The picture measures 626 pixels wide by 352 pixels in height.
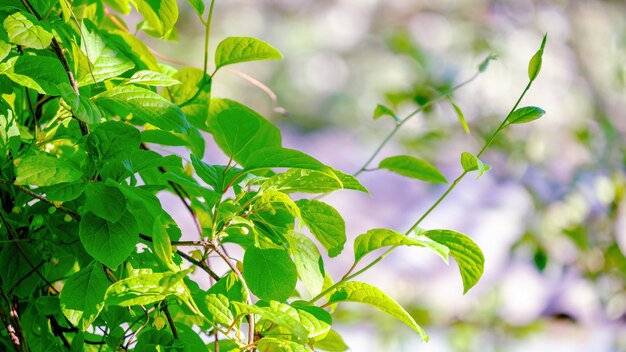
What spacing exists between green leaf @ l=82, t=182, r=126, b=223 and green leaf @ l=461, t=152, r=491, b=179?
0.58ft

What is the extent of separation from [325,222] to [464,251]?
77 millimetres

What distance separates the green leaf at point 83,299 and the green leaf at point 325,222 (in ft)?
0.36

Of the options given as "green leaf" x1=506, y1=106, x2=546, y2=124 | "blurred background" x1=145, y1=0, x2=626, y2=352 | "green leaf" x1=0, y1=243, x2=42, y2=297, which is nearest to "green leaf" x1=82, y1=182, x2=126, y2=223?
"green leaf" x1=0, y1=243, x2=42, y2=297

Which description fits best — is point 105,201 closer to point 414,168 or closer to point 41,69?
point 41,69

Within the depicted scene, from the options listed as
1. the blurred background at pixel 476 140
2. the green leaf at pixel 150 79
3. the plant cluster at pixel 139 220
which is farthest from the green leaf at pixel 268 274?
the blurred background at pixel 476 140

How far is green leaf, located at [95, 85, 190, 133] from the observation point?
37 cm

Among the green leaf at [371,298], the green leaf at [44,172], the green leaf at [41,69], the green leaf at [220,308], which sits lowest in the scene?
the green leaf at [220,308]

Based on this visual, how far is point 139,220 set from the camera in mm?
376

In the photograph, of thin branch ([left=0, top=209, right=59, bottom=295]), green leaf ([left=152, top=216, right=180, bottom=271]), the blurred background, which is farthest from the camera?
the blurred background

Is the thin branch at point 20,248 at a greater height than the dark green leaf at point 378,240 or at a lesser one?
lesser

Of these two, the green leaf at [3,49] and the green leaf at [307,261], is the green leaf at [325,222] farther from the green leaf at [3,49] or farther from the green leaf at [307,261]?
the green leaf at [3,49]

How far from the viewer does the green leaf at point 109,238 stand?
35 cm

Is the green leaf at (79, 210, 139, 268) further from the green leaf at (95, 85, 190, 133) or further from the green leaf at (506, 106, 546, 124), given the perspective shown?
Answer: the green leaf at (506, 106, 546, 124)

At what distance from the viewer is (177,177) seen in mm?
349
